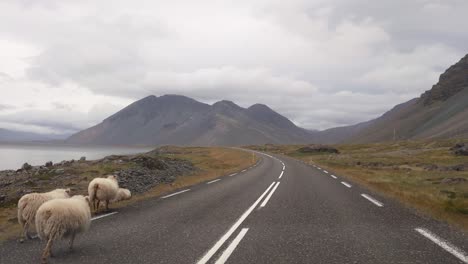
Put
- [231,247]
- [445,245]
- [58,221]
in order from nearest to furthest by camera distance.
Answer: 1. [58,221]
2. [231,247]
3. [445,245]

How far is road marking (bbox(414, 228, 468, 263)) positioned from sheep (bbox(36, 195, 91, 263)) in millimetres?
7710

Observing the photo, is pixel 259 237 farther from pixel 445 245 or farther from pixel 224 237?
pixel 445 245

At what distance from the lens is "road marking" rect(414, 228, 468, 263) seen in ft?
25.0

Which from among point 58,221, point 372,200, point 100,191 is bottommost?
point 372,200

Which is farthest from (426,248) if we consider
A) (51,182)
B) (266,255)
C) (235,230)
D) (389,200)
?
(51,182)

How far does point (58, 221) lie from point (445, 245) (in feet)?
26.9

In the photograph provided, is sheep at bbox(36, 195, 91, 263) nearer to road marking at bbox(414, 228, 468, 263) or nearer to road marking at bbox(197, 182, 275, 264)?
road marking at bbox(197, 182, 275, 264)

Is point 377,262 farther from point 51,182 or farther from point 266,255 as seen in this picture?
point 51,182

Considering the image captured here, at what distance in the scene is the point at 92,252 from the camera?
8.08 meters

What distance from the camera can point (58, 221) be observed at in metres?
7.83

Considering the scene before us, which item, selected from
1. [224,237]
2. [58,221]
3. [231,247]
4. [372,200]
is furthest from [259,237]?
[372,200]

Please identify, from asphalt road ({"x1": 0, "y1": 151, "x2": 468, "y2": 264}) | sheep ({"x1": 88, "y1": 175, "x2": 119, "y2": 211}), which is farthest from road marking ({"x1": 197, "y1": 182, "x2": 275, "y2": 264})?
sheep ({"x1": 88, "y1": 175, "x2": 119, "y2": 211})

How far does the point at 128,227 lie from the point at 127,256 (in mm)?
2988

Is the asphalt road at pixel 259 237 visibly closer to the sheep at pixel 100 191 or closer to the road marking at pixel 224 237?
the road marking at pixel 224 237
